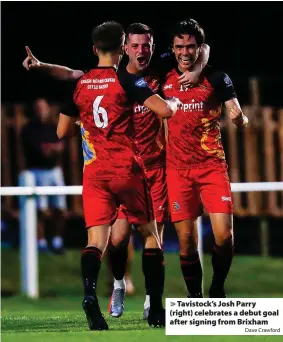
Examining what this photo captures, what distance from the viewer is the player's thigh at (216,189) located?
10698mm

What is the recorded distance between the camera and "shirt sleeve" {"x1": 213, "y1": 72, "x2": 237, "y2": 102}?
10.5 m

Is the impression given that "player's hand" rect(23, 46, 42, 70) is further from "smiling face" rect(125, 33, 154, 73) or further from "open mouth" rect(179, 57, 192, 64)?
"open mouth" rect(179, 57, 192, 64)

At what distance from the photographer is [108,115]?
9836mm

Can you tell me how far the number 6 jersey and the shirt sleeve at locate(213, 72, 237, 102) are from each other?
94 cm

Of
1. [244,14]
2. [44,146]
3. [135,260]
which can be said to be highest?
[244,14]

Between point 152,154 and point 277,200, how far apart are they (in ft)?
25.5

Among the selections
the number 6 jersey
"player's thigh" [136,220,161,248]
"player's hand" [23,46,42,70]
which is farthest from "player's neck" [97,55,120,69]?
"player's thigh" [136,220,161,248]

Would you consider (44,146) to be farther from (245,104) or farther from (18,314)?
(18,314)

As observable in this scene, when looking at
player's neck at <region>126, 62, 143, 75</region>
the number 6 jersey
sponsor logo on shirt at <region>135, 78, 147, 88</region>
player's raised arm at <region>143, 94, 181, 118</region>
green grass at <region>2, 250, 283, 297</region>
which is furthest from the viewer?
green grass at <region>2, 250, 283, 297</region>

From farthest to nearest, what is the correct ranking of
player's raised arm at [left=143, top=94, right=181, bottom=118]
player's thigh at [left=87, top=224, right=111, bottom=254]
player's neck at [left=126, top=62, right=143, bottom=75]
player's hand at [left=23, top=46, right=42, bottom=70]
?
1. player's neck at [left=126, top=62, right=143, bottom=75]
2. player's hand at [left=23, top=46, right=42, bottom=70]
3. player's thigh at [left=87, top=224, right=111, bottom=254]
4. player's raised arm at [left=143, top=94, right=181, bottom=118]

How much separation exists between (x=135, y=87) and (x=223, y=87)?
109cm

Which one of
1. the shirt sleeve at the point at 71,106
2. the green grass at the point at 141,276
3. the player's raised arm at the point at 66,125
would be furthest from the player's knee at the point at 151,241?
the green grass at the point at 141,276

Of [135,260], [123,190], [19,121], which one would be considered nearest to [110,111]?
[123,190]

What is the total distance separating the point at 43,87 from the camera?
20.6 metres
